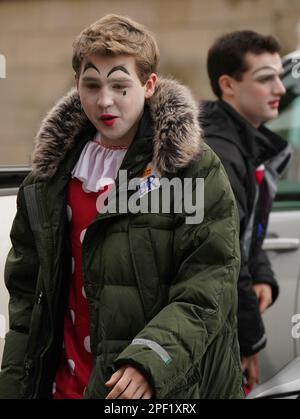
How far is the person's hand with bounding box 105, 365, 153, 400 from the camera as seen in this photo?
2.17m

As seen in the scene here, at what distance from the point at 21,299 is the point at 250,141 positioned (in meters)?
1.43

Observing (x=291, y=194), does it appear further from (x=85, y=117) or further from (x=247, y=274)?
(x=85, y=117)

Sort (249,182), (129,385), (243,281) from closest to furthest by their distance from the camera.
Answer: (129,385) < (243,281) < (249,182)

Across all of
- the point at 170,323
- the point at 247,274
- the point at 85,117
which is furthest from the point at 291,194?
the point at 170,323

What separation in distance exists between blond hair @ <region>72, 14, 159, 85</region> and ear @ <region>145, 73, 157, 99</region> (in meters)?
0.01

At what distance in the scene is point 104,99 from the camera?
2.48 meters

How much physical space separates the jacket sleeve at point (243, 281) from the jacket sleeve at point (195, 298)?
3.80 feet

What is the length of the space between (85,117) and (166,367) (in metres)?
0.83

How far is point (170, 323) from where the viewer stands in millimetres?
2225

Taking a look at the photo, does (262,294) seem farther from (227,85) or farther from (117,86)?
(117,86)

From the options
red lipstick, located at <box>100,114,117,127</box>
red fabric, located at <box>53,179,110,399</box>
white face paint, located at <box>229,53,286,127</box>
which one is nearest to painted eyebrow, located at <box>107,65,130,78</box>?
red lipstick, located at <box>100,114,117,127</box>

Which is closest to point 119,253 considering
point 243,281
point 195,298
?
point 195,298

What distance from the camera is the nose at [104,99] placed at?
2471 mm

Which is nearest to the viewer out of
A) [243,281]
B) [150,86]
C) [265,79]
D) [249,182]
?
[150,86]
